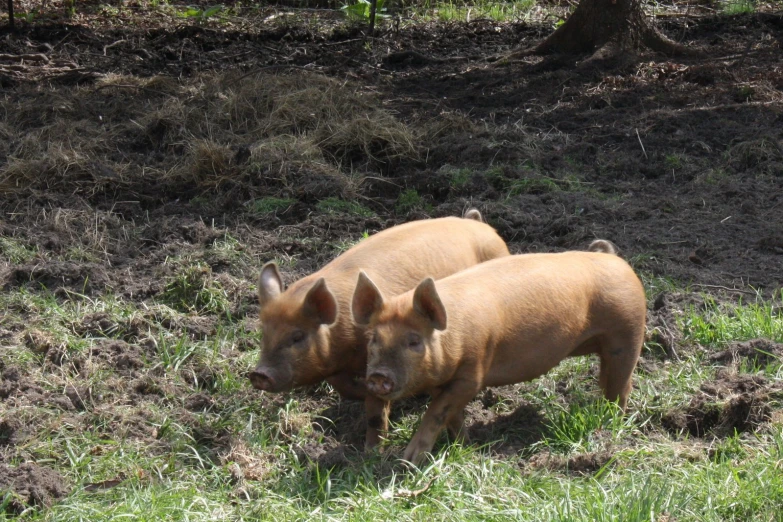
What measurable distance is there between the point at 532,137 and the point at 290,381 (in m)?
4.97

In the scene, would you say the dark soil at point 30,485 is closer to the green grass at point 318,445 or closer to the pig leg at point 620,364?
the green grass at point 318,445

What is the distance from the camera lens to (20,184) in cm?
809

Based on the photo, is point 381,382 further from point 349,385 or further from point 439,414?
point 349,385

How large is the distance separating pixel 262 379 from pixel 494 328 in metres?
1.11

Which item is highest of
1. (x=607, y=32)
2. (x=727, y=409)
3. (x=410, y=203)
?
(x=607, y=32)

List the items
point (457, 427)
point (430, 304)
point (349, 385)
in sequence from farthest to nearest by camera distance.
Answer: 1. point (349, 385)
2. point (457, 427)
3. point (430, 304)

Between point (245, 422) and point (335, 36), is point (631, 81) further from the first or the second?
point (245, 422)

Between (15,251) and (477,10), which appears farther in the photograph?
(477,10)

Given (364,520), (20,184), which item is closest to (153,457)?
(364,520)

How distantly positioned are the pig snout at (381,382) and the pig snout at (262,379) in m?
0.56

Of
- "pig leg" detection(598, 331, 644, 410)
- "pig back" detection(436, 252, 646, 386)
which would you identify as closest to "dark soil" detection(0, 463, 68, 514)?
"pig back" detection(436, 252, 646, 386)

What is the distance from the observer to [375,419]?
16.0 feet

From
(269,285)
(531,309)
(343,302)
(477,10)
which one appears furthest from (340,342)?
(477,10)

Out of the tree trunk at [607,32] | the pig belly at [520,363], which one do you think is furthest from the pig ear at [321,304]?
the tree trunk at [607,32]
